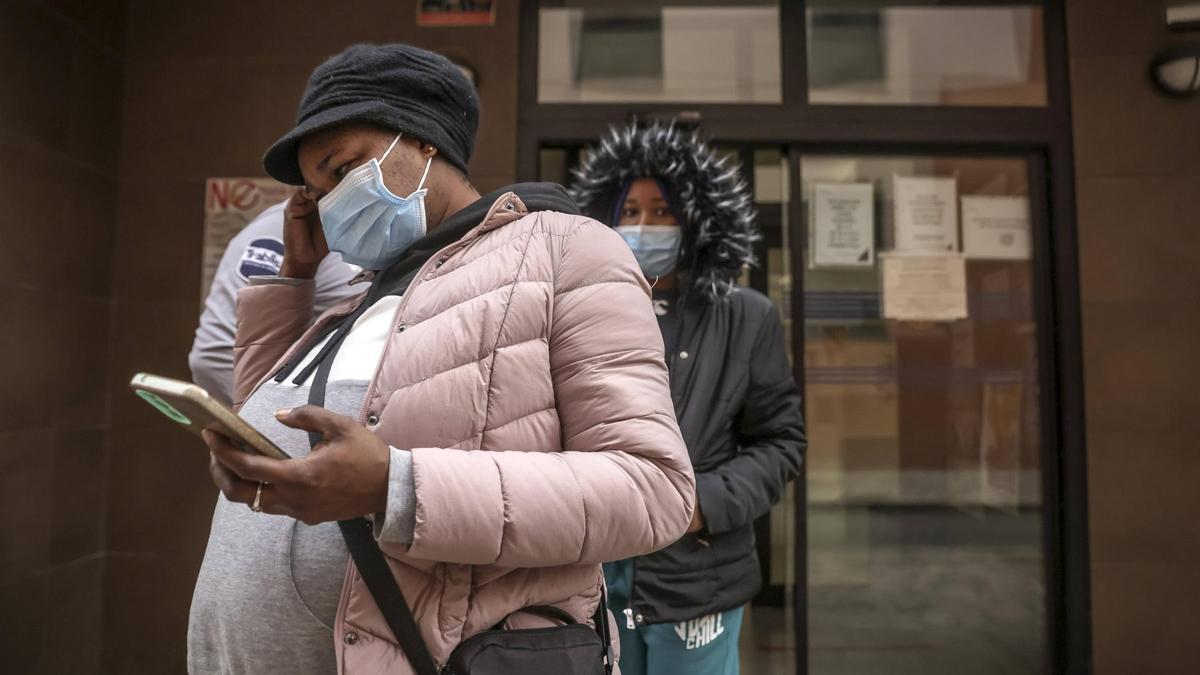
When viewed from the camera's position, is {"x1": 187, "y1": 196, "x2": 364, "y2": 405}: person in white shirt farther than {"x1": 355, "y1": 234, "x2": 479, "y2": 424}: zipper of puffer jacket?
Yes

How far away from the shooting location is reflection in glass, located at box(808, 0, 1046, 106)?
3490 mm

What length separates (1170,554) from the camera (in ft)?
10.6

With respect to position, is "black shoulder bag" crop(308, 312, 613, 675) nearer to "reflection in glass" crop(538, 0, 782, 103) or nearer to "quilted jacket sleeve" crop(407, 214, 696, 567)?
"quilted jacket sleeve" crop(407, 214, 696, 567)

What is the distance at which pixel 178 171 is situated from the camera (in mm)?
3398

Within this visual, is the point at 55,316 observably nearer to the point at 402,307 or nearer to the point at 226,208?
the point at 226,208

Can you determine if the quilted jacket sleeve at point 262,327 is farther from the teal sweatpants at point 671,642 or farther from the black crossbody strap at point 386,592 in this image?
the teal sweatpants at point 671,642

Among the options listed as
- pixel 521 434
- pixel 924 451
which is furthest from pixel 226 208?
pixel 924 451

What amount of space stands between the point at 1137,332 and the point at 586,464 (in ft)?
11.2

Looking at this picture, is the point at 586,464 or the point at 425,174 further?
the point at 425,174

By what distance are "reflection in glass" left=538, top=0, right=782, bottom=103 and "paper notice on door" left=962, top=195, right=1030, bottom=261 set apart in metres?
1.15

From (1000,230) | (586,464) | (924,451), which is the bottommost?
(924,451)

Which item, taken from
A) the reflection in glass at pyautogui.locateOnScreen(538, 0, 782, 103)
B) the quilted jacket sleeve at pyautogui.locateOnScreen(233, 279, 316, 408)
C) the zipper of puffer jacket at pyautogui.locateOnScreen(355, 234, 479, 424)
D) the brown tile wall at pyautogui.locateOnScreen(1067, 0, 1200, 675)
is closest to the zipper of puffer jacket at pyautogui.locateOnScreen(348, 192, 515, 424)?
the zipper of puffer jacket at pyautogui.locateOnScreen(355, 234, 479, 424)

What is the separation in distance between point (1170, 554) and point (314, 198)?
3.75 metres

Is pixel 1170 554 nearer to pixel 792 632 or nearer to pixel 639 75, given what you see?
pixel 792 632
